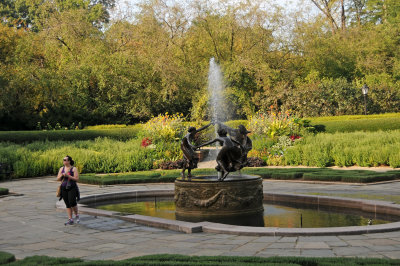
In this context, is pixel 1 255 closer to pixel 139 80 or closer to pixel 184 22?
pixel 139 80

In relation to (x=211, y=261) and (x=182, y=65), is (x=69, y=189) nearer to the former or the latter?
(x=211, y=261)

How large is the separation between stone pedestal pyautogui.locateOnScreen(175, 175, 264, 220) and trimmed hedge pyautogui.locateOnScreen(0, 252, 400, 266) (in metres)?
3.32

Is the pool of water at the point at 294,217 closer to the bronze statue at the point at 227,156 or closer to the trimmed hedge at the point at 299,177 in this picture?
the bronze statue at the point at 227,156

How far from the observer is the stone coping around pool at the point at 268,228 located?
6504 mm

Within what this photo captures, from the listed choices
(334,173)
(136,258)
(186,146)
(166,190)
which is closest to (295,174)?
(334,173)

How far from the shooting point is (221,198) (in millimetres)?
8547

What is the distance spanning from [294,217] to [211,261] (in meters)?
3.87

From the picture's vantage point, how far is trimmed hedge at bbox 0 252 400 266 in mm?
4762

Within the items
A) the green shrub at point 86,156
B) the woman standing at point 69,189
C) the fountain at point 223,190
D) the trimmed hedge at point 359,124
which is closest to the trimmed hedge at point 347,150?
the trimmed hedge at point 359,124

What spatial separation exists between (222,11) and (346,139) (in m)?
18.0

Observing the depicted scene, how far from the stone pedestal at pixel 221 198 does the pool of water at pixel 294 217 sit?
169mm

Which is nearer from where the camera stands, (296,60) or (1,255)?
(1,255)

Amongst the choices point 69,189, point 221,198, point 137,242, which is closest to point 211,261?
A: point 137,242

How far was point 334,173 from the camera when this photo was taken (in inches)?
545
